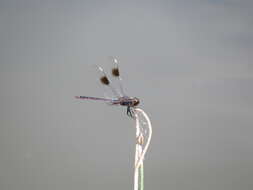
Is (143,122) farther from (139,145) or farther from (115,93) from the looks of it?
(115,93)

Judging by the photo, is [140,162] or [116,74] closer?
[140,162]

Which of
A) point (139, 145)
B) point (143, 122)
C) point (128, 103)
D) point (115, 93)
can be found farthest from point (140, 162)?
point (115, 93)

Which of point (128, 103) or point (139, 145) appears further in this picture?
point (128, 103)

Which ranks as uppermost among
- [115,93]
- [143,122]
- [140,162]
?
[115,93]

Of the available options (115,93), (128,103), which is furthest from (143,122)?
(115,93)

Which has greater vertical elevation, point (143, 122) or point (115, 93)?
point (115, 93)

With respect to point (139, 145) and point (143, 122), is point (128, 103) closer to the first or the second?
point (143, 122)

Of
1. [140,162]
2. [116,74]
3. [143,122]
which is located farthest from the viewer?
[116,74]

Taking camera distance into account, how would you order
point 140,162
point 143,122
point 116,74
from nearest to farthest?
point 140,162 < point 143,122 < point 116,74

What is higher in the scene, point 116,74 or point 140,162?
point 116,74
